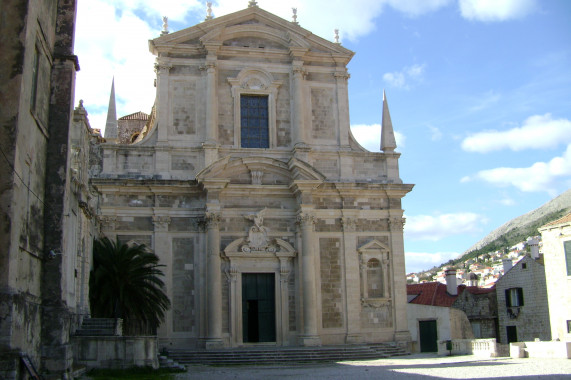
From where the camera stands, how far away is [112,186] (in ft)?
78.0

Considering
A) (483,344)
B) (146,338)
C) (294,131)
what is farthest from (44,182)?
(483,344)

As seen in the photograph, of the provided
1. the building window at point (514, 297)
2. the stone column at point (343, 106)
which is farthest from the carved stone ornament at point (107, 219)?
the building window at point (514, 297)

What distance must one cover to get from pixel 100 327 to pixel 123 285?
2880 mm

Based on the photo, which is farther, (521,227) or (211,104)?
(521,227)

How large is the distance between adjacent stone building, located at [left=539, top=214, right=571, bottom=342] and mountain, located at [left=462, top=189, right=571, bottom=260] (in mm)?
63010

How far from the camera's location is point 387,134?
26.5m

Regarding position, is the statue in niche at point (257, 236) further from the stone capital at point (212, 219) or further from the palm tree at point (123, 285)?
the palm tree at point (123, 285)

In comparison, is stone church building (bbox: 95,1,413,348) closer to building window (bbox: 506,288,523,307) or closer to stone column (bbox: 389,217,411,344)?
stone column (bbox: 389,217,411,344)

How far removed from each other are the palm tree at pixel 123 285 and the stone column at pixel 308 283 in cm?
522

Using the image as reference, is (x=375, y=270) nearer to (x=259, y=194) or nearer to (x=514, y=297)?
(x=259, y=194)

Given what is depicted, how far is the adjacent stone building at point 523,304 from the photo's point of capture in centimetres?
3534

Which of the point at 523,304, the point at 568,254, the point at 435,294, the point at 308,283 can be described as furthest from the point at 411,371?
the point at 435,294

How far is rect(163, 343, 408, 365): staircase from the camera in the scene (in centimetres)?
2150

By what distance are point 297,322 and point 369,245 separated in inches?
156
